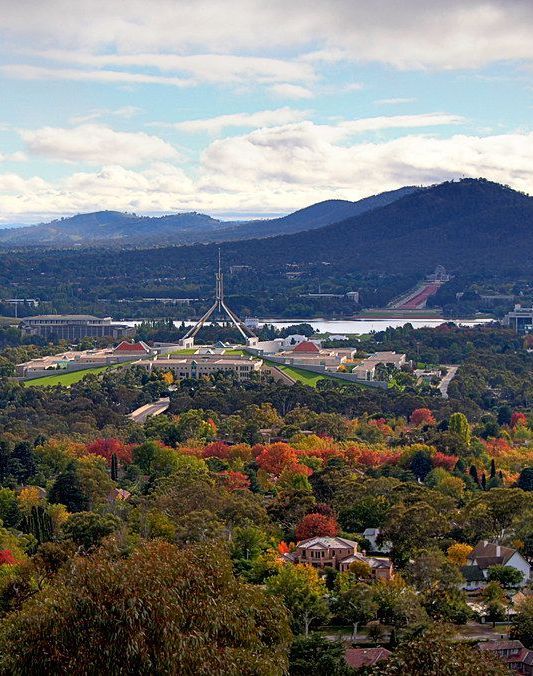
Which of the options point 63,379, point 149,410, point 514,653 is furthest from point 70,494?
point 63,379

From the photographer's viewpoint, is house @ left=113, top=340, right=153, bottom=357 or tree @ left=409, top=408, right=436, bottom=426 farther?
house @ left=113, top=340, right=153, bottom=357

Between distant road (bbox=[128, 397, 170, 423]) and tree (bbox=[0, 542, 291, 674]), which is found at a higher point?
tree (bbox=[0, 542, 291, 674])

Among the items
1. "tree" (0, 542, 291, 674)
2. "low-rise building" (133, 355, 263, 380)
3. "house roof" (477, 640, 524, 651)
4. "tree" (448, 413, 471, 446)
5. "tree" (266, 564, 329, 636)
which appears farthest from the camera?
"low-rise building" (133, 355, 263, 380)

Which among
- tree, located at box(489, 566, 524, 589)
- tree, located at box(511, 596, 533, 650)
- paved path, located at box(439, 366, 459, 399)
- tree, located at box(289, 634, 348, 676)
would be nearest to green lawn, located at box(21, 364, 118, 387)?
paved path, located at box(439, 366, 459, 399)

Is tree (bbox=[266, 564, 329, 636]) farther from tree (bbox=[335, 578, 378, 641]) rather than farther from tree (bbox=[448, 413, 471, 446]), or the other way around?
tree (bbox=[448, 413, 471, 446])

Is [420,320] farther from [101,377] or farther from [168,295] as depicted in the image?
[101,377]

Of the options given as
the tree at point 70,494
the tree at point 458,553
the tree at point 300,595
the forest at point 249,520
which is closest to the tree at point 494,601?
the forest at point 249,520

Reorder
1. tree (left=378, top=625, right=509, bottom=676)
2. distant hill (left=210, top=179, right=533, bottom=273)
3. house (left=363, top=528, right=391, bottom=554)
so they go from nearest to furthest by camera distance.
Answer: tree (left=378, top=625, right=509, bottom=676) < house (left=363, top=528, right=391, bottom=554) < distant hill (left=210, top=179, right=533, bottom=273)
